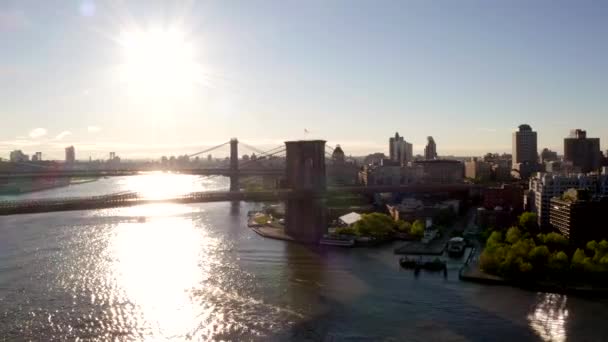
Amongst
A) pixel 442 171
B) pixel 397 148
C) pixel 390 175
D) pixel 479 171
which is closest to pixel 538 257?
pixel 390 175

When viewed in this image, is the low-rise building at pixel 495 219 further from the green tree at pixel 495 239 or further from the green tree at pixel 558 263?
the green tree at pixel 558 263

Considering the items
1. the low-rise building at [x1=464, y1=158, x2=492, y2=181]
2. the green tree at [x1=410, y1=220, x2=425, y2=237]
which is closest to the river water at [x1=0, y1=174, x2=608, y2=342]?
the green tree at [x1=410, y1=220, x2=425, y2=237]

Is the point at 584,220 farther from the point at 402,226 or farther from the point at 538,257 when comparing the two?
the point at 402,226

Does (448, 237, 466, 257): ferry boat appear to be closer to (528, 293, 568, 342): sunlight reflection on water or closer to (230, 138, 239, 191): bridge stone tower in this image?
(528, 293, 568, 342): sunlight reflection on water

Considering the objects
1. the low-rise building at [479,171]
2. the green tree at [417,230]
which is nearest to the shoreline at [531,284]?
the green tree at [417,230]

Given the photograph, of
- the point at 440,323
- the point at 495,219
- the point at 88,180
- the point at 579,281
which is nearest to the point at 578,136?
the point at 495,219

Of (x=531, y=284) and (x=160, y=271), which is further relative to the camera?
(x=160, y=271)
